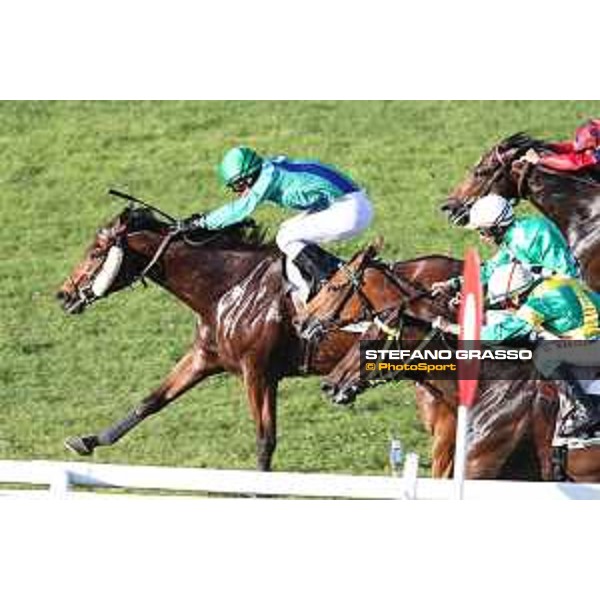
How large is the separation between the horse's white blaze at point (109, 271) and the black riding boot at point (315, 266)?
1.10 m

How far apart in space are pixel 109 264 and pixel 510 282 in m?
2.64

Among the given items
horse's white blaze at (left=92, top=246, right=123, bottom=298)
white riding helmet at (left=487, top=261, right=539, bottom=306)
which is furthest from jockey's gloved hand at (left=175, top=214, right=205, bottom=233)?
white riding helmet at (left=487, top=261, right=539, bottom=306)

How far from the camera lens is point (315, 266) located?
14.4 metres

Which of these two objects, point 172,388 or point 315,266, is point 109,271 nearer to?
point 172,388

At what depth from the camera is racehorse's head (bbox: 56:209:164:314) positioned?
14891 millimetres

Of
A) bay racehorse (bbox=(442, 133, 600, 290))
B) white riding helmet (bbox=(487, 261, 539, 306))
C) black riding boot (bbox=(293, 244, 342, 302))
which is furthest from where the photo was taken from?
bay racehorse (bbox=(442, 133, 600, 290))

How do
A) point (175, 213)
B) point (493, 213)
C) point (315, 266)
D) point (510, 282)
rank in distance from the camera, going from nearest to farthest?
1. point (510, 282)
2. point (493, 213)
3. point (315, 266)
4. point (175, 213)

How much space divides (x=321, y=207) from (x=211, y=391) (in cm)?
302

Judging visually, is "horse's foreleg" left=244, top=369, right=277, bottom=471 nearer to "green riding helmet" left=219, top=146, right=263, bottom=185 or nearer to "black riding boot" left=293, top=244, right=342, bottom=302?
"black riding boot" left=293, top=244, right=342, bottom=302

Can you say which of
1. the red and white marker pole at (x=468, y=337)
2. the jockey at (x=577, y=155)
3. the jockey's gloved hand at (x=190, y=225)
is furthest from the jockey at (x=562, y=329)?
the jockey at (x=577, y=155)

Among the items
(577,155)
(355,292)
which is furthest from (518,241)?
(577,155)

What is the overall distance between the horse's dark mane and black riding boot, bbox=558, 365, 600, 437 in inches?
102

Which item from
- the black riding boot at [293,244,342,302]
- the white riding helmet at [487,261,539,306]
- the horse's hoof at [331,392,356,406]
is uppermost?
the black riding boot at [293,244,342,302]
